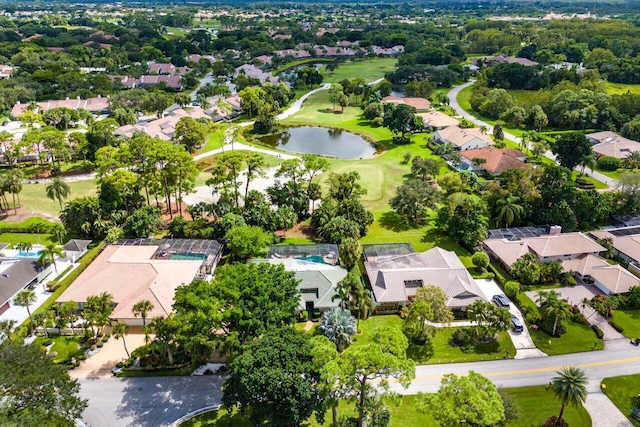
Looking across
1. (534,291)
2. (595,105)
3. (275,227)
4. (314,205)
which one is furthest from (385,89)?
(534,291)

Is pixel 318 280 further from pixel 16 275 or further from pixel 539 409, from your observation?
pixel 16 275

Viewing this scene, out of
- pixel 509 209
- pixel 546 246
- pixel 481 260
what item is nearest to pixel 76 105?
pixel 509 209

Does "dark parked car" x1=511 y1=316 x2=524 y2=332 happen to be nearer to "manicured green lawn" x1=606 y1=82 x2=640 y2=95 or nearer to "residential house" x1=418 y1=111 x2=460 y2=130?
"residential house" x1=418 y1=111 x2=460 y2=130

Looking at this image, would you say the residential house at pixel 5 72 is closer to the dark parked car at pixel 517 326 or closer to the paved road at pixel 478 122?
the paved road at pixel 478 122

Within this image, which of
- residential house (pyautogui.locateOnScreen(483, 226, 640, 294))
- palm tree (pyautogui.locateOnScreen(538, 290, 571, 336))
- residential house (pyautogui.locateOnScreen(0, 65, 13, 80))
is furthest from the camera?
residential house (pyautogui.locateOnScreen(0, 65, 13, 80))

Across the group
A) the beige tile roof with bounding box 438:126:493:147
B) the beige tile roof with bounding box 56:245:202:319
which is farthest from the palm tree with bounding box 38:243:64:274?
the beige tile roof with bounding box 438:126:493:147
